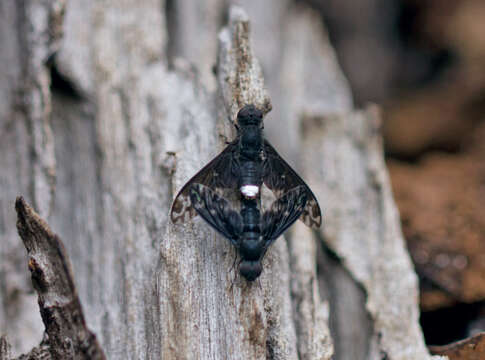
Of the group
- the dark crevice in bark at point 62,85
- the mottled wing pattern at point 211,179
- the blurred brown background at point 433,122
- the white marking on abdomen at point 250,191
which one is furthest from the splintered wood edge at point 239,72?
the blurred brown background at point 433,122

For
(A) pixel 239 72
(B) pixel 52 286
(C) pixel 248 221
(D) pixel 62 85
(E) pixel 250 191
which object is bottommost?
(B) pixel 52 286

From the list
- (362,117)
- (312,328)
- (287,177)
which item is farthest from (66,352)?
(362,117)

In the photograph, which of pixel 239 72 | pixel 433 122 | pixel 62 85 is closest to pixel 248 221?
pixel 239 72

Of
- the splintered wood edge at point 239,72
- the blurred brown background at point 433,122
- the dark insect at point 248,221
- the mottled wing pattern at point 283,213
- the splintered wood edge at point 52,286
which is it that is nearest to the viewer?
the splintered wood edge at point 52,286

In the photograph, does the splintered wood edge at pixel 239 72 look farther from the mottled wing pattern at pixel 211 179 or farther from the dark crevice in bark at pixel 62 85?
the dark crevice in bark at pixel 62 85

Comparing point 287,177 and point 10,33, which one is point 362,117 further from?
point 10,33

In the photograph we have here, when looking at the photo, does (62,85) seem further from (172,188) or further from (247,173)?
(247,173)

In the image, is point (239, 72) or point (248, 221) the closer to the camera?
point (248, 221)
